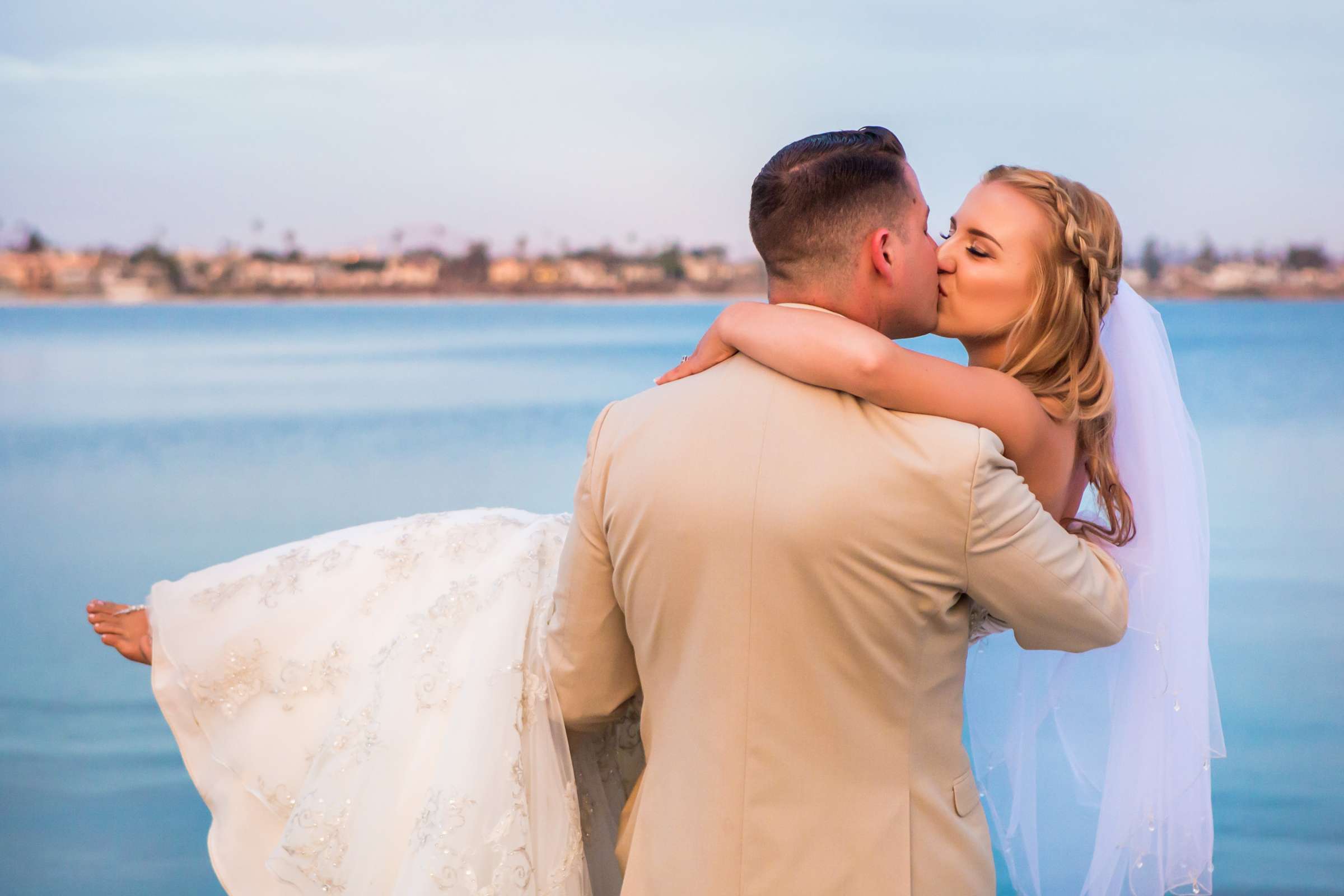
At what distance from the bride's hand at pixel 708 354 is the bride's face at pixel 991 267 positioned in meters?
0.33

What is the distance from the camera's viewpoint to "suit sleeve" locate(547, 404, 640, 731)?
1.48 m

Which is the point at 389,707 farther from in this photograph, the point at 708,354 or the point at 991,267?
the point at 991,267

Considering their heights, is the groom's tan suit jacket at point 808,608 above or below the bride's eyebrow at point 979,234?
below

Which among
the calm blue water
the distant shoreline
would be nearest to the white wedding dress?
the calm blue water

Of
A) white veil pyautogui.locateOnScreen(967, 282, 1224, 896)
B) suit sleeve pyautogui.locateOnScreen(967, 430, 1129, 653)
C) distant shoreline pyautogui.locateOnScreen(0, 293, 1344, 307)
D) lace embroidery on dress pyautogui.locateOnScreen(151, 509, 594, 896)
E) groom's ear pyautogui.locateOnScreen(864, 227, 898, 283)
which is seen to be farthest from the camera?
distant shoreline pyautogui.locateOnScreen(0, 293, 1344, 307)

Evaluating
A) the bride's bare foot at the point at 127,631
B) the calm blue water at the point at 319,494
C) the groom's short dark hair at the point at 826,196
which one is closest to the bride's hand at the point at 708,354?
the groom's short dark hair at the point at 826,196

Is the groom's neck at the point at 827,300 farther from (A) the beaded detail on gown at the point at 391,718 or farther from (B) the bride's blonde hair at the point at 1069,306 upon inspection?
(A) the beaded detail on gown at the point at 391,718

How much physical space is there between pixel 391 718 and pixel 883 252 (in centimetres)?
92

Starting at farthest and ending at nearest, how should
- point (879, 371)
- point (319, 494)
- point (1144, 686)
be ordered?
point (319, 494) → point (1144, 686) → point (879, 371)

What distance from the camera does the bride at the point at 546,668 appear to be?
1.62 m

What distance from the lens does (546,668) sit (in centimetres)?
167

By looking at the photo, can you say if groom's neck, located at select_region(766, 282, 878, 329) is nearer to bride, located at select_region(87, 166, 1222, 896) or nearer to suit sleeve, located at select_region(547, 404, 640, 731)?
bride, located at select_region(87, 166, 1222, 896)

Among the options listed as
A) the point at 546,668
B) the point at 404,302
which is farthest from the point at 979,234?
the point at 404,302

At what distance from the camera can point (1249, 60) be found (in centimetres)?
1395
